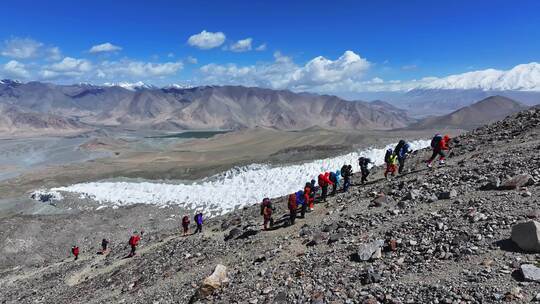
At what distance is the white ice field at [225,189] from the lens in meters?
41.5

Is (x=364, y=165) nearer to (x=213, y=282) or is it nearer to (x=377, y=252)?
(x=377, y=252)

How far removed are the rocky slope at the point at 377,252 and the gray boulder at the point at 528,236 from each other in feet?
0.57

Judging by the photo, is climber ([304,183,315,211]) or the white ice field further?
the white ice field

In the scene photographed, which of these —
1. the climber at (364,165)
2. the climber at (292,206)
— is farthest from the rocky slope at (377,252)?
the climber at (364,165)

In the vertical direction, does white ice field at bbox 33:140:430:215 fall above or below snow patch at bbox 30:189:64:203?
above

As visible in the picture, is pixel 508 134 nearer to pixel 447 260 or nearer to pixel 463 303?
pixel 447 260

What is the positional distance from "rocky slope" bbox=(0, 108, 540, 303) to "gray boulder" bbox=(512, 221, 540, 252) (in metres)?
0.17

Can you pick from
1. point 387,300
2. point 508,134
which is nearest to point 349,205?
point 387,300

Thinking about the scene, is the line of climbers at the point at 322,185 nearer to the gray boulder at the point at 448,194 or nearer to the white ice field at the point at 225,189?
the gray boulder at the point at 448,194

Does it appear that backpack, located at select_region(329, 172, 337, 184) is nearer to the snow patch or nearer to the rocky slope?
the rocky slope

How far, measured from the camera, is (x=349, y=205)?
57.6 ft

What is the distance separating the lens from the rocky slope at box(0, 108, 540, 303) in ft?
31.0

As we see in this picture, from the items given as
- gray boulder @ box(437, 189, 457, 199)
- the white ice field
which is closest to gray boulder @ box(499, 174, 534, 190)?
gray boulder @ box(437, 189, 457, 199)

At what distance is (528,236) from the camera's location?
9.33m
